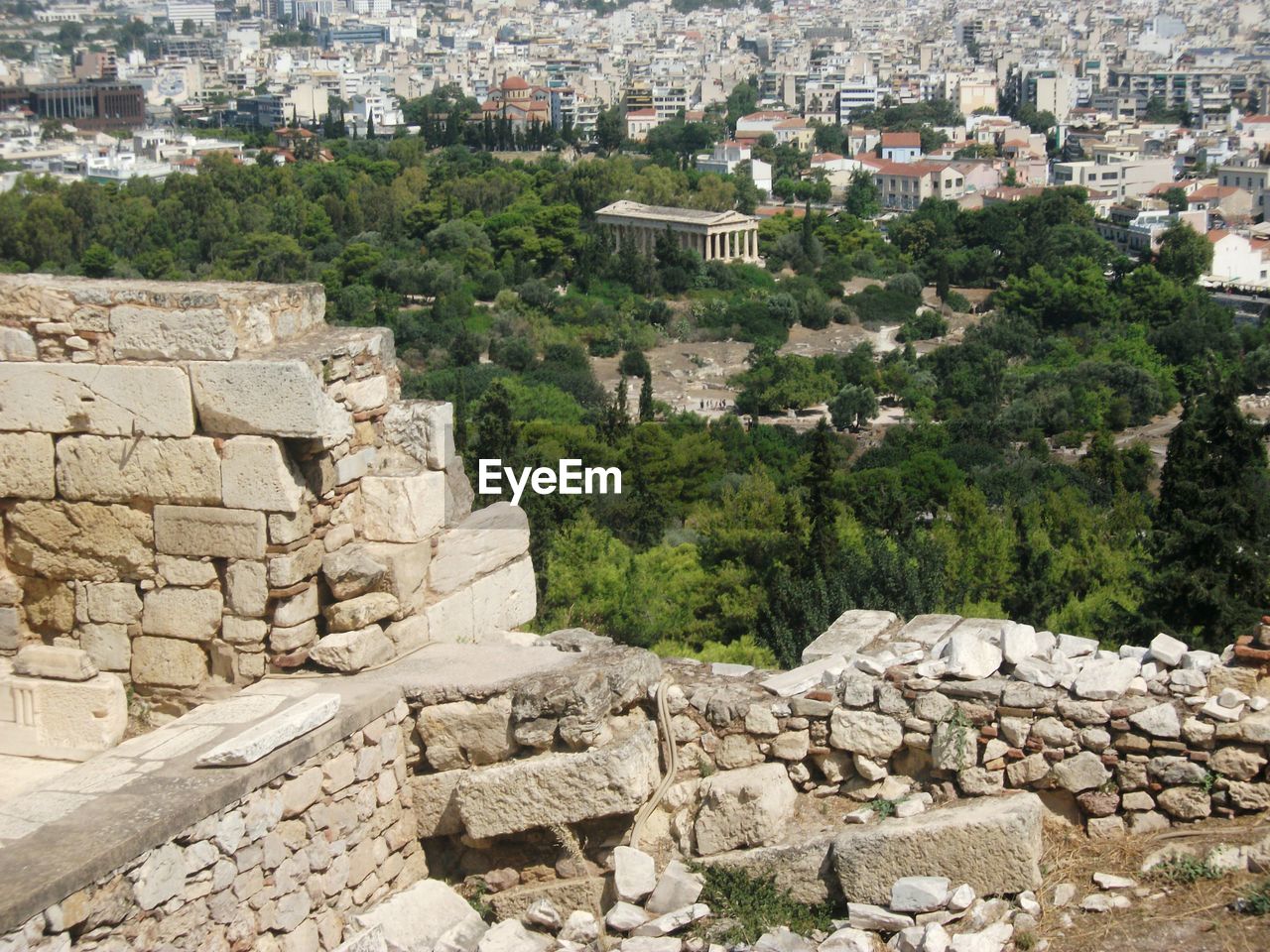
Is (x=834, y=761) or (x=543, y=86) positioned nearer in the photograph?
(x=834, y=761)

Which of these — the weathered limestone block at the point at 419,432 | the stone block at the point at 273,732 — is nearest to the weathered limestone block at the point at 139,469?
the weathered limestone block at the point at 419,432

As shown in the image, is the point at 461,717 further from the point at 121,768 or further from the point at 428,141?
the point at 428,141

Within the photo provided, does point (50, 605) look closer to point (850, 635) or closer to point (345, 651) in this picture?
point (345, 651)

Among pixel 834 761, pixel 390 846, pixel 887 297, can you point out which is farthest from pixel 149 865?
pixel 887 297

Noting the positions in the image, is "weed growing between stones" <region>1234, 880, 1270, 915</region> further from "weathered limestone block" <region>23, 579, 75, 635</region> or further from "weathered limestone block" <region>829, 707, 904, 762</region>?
"weathered limestone block" <region>23, 579, 75, 635</region>

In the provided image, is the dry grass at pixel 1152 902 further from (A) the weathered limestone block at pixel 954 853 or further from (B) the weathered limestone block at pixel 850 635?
(B) the weathered limestone block at pixel 850 635

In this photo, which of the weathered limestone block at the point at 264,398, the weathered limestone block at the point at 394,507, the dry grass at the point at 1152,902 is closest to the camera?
the dry grass at the point at 1152,902

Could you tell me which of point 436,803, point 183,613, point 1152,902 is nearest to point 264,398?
point 183,613

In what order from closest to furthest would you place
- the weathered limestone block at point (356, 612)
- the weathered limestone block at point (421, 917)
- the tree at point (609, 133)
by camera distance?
the weathered limestone block at point (421, 917)
the weathered limestone block at point (356, 612)
the tree at point (609, 133)
